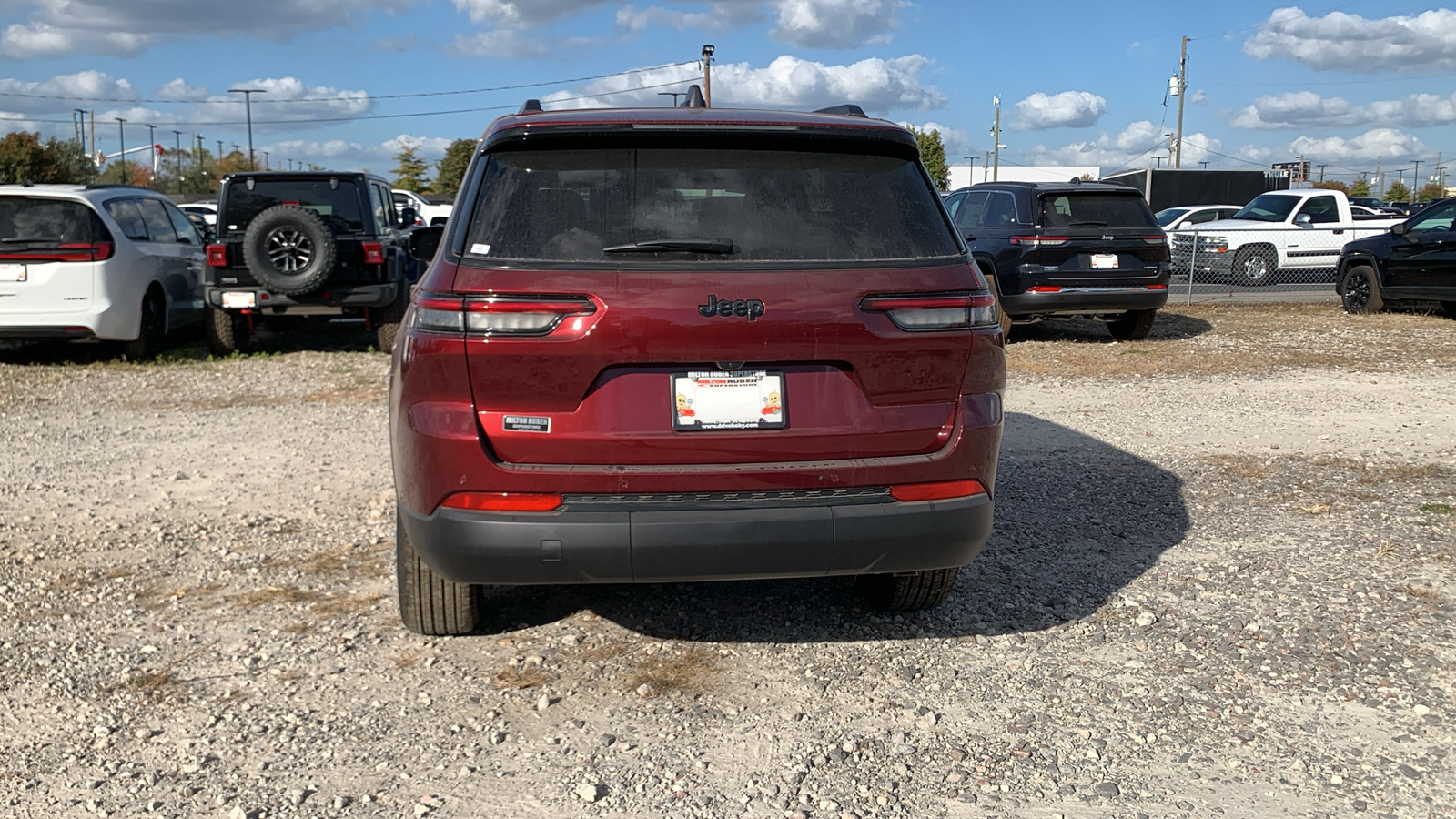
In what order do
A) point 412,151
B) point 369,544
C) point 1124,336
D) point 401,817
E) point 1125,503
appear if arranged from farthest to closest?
1. point 412,151
2. point 1124,336
3. point 1125,503
4. point 369,544
5. point 401,817

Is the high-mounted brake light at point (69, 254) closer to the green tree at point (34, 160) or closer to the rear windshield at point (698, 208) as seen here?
the rear windshield at point (698, 208)

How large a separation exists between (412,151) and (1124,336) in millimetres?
71912

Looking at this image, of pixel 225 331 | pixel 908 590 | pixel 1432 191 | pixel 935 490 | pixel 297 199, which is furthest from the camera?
pixel 1432 191

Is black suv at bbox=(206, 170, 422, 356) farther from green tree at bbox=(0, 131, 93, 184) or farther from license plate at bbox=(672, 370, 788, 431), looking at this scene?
green tree at bbox=(0, 131, 93, 184)

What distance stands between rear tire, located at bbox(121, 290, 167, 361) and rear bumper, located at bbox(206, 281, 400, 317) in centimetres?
61

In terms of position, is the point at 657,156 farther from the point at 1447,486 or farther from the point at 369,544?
the point at 1447,486

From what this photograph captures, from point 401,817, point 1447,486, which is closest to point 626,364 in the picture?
point 401,817

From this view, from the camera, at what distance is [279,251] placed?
10812mm

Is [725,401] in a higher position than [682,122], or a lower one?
lower

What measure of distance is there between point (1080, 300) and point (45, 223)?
31.4 ft

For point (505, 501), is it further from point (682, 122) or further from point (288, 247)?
point (288, 247)

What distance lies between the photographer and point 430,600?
3.99 m

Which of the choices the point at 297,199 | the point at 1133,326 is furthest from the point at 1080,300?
the point at 297,199

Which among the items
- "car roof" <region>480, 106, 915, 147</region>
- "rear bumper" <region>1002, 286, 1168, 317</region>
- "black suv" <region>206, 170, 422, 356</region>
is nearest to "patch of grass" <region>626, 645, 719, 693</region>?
"car roof" <region>480, 106, 915, 147</region>
